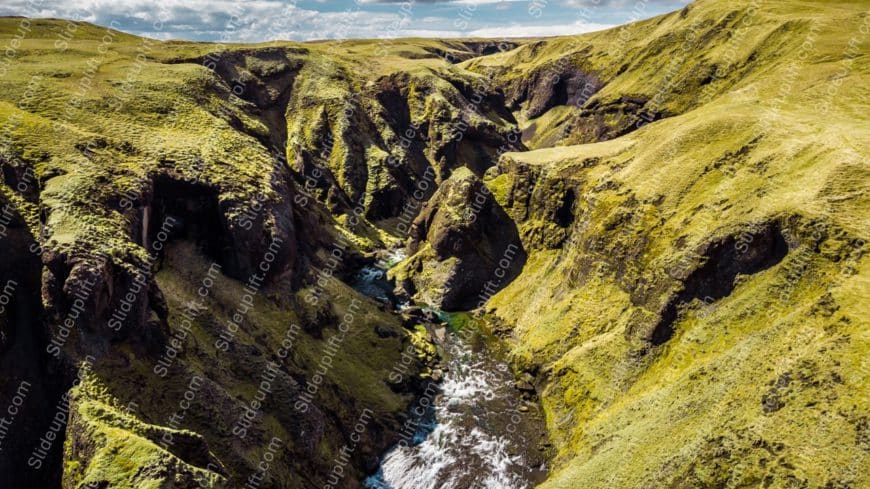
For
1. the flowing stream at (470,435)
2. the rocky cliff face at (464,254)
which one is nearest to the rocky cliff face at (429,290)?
the rocky cliff face at (464,254)

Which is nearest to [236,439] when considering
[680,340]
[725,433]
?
[725,433]

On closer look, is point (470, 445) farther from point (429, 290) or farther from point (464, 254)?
point (464, 254)

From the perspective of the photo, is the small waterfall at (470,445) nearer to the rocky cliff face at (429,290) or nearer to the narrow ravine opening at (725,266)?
the rocky cliff face at (429,290)

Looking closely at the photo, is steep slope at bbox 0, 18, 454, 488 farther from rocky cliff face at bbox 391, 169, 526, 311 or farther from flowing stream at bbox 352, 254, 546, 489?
rocky cliff face at bbox 391, 169, 526, 311

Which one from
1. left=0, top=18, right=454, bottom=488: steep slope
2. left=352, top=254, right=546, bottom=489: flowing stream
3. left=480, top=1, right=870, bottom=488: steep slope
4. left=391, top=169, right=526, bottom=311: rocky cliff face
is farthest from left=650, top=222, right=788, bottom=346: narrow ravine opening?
left=391, top=169, right=526, bottom=311: rocky cliff face

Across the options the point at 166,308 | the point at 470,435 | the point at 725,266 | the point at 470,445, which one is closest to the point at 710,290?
the point at 725,266

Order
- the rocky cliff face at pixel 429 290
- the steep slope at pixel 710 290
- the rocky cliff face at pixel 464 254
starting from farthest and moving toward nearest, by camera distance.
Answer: the rocky cliff face at pixel 464 254
the steep slope at pixel 710 290
the rocky cliff face at pixel 429 290
